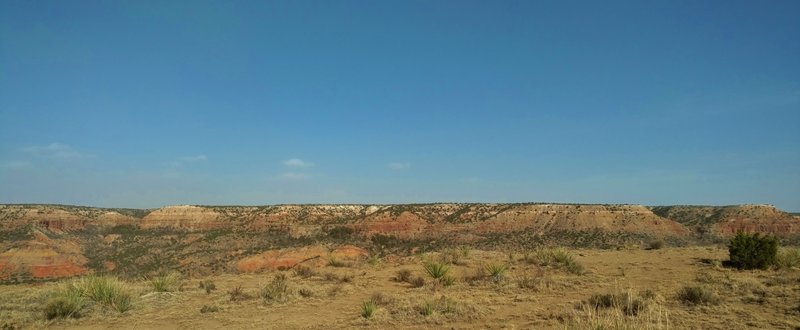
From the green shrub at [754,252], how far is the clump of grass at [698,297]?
25.5ft

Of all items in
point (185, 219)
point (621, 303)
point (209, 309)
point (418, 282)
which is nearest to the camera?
point (621, 303)

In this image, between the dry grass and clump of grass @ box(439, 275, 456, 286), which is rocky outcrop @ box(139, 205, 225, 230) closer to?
the dry grass

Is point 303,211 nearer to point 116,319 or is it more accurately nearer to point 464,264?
point 464,264

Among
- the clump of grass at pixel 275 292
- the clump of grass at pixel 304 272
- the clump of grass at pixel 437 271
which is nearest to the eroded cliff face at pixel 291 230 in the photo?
the clump of grass at pixel 304 272

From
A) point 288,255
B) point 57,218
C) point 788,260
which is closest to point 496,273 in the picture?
point 788,260

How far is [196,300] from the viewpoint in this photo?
48.7ft

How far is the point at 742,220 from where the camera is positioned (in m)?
64.0

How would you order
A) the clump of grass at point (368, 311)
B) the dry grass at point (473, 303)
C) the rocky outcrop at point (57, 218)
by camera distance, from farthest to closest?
the rocky outcrop at point (57, 218)
the clump of grass at point (368, 311)
the dry grass at point (473, 303)

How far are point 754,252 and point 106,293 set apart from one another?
69.9ft

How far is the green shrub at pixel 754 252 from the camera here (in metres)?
16.8

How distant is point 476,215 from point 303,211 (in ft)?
102

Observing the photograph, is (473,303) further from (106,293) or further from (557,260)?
(106,293)

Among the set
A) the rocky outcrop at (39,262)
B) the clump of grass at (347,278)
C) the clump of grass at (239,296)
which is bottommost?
the rocky outcrop at (39,262)

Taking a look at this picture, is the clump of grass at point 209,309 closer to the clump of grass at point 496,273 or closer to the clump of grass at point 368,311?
the clump of grass at point 368,311
